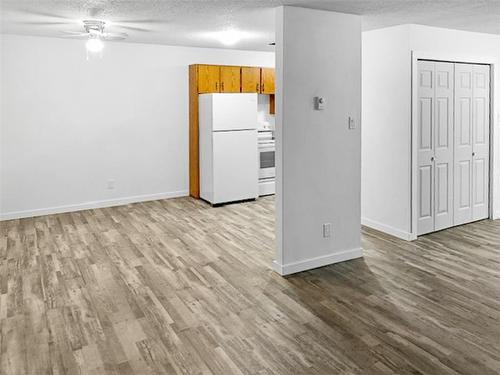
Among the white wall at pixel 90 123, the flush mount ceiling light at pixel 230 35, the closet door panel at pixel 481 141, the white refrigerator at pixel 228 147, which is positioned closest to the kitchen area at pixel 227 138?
the white refrigerator at pixel 228 147

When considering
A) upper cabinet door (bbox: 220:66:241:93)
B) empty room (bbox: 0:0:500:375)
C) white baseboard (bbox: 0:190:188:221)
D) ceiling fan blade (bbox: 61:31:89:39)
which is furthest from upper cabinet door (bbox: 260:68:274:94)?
ceiling fan blade (bbox: 61:31:89:39)

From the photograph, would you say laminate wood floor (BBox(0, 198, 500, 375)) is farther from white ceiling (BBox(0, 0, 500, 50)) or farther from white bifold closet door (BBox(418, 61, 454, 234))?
white ceiling (BBox(0, 0, 500, 50))

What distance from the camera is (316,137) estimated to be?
13.2 ft

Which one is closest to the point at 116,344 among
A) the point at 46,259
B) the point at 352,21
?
the point at 46,259

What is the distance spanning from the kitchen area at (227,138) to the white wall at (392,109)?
7.10 feet

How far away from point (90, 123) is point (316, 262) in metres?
4.14

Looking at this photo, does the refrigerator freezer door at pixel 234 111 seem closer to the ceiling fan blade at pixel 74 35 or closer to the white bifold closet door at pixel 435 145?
the ceiling fan blade at pixel 74 35

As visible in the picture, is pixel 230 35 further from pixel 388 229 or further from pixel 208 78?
pixel 388 229

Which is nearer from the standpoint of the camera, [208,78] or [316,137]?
[316,137]

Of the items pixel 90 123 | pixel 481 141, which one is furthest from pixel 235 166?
pixel 481 141

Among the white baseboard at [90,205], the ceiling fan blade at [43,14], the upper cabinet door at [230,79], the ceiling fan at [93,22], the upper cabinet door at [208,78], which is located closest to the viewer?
the ceiling fan blade at [43,14]

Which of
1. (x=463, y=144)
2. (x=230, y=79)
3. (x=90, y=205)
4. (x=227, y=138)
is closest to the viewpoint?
(x=463, y=144)

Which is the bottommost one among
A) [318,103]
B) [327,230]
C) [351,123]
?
[327,230]

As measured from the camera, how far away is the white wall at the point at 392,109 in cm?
481
